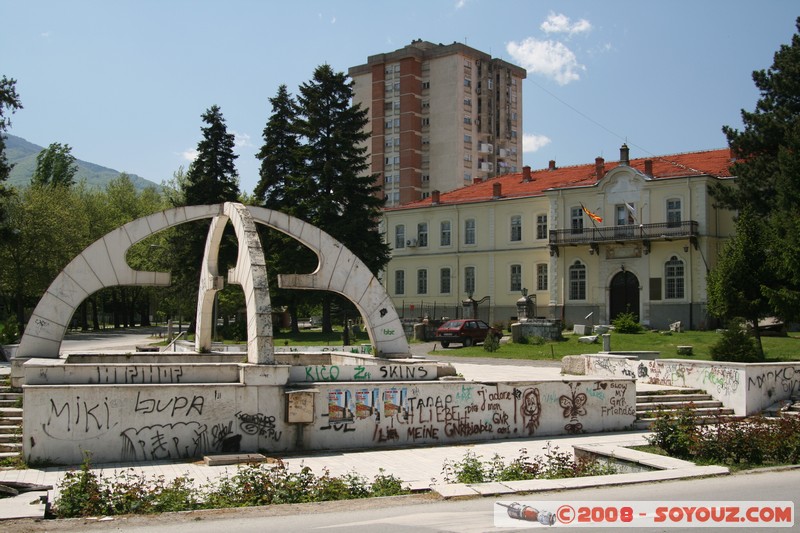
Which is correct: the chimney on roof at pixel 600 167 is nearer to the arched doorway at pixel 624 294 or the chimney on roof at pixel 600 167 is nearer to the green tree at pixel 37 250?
the arched doorway at pixel 624 294

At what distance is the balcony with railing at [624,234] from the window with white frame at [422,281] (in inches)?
444

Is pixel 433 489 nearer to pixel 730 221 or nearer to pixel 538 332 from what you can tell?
pixel 538 332

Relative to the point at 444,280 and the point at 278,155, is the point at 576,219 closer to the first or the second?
the point at 444,280

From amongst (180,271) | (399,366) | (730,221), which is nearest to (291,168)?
(180,271)

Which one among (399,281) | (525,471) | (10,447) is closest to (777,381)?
(525,471)

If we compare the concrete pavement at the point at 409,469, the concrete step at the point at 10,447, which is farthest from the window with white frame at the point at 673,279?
the concrete step at the point at 10,447

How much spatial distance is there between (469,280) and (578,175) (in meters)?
10.7

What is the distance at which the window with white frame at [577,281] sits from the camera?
5097 cm

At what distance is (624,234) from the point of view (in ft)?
161

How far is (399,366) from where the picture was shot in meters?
17.0

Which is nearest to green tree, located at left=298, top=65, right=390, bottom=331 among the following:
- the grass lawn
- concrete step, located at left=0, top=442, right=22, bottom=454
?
the grass lawn

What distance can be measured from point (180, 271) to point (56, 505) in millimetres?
42082

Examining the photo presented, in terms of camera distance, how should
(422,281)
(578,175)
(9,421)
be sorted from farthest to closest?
1. (422,281)
2. (578,175)
3. (9,421)

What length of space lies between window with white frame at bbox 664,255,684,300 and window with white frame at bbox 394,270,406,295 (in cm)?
2021
